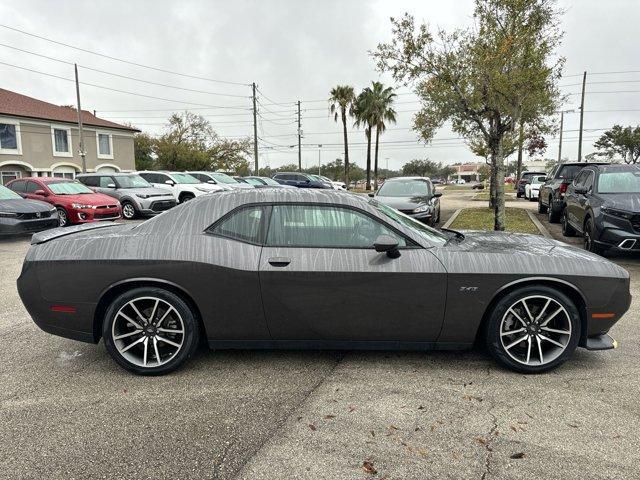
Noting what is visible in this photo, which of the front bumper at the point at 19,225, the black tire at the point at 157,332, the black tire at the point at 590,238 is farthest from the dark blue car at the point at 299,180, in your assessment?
the black tire at the point at 157,332

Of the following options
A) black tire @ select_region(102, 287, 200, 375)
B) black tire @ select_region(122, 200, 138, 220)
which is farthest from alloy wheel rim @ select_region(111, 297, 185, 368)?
black tire @ select_region(122, 200, 138, 220)

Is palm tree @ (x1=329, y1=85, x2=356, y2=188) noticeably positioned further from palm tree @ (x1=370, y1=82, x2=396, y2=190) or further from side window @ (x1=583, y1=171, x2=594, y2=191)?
side window @ (x1=583, y1=171, x2=594, y2=191)

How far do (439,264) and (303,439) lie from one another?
158 centimetres

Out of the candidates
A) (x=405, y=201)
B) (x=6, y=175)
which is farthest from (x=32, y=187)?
(x=6, y=175)

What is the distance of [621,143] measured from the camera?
50438 millimetres

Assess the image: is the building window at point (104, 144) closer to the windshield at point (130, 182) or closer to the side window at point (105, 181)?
the side window at point (105, 181)

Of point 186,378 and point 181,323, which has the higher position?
point 181,323

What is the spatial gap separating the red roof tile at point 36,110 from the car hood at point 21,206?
23541mm

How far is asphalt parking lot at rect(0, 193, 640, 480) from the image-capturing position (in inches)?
94.1

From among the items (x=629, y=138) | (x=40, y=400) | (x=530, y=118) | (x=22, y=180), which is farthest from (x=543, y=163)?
(x=40, y=400)

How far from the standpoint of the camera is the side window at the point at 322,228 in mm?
3422

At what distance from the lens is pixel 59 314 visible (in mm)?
3477

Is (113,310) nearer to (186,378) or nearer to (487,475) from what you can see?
(186,378)

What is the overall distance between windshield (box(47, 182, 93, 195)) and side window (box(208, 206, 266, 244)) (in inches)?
441
